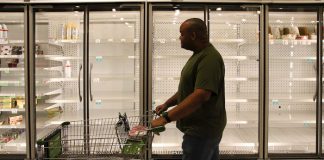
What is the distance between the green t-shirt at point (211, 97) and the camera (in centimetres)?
230

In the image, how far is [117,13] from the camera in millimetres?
4883

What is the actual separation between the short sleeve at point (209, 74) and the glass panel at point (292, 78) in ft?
7.67

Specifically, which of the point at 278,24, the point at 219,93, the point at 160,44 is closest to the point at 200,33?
the point at 219,93

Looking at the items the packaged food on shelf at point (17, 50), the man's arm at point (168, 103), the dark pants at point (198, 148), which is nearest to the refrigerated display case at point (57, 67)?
the packaged food on shelf at point (17, 50)

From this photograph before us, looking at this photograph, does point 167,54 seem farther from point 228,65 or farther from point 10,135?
point 10,135

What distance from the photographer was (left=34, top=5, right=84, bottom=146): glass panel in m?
4.71

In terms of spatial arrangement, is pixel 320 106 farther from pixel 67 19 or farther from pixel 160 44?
pixel 67 19

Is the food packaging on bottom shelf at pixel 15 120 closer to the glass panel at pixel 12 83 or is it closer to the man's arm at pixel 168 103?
the glass panel at pixel 12 83

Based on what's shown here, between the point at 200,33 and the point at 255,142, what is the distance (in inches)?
107

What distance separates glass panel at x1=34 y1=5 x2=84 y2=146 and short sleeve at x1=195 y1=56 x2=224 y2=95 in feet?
8.93

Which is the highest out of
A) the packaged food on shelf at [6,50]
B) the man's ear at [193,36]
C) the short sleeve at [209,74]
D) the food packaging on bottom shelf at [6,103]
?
the packaged food on shelf at [6,50]

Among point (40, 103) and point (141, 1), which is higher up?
point (141, 1)

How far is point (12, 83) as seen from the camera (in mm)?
4500

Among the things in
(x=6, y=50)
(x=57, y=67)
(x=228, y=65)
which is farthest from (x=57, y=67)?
(x=228, y=65)
